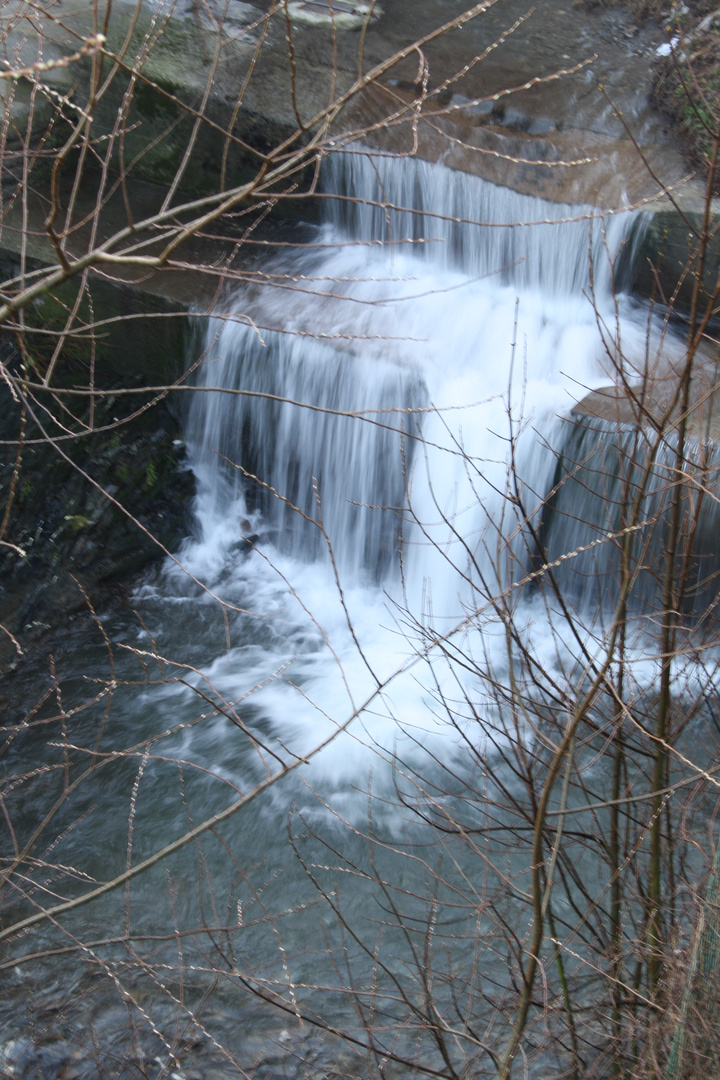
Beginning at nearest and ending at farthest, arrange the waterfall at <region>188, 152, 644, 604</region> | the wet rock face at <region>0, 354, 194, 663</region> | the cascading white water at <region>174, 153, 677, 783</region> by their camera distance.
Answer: the wet rock face at <region>0, 354, 194, 663</region> → the cascading white water at <region>174, 153, 677, 783</region> → the waterfall at <region>188, 152, 644, 604</region>

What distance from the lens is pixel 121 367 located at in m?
7.52

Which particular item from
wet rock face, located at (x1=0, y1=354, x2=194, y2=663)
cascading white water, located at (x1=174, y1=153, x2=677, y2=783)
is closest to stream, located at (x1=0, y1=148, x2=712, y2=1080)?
cascading white water, located at (x1=174, y1=153, x2=677, y2=783)

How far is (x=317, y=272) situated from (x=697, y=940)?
6.91 m

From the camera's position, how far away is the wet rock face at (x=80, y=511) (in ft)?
21.9

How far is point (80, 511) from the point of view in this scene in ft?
22.9

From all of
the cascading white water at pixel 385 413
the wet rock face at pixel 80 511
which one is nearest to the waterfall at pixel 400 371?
the cascading white water at pixel 385 413

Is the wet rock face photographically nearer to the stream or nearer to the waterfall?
the stream

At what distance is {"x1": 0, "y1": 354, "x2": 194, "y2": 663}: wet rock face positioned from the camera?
6.67 metres

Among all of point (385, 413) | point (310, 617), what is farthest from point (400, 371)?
point (310, 617)

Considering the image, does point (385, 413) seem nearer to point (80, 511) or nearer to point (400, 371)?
point (400, 371)

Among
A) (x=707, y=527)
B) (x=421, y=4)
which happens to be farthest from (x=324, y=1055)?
(x=421, y=4)

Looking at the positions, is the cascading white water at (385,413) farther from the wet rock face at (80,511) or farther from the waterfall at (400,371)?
the wet rock face at (80,511)

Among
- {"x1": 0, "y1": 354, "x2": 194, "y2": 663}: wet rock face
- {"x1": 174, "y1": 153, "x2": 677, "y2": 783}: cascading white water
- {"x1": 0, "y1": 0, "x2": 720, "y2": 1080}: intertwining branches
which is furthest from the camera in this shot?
{"x1": 174, "y1": 153, "x2": 677, "y2": 783}: cascading white water

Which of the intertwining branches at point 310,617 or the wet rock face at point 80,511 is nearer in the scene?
the intertwining branches at point 310,617
